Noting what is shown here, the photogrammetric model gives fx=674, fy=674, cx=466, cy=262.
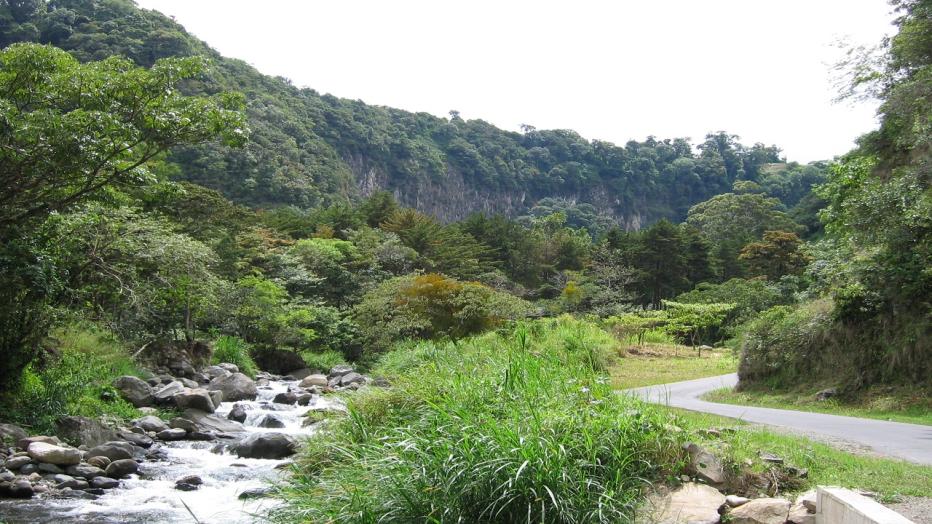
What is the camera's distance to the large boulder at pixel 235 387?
19.2 metres

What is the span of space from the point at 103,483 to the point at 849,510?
1010 centimetres

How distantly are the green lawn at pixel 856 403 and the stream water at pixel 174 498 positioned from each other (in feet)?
30.5

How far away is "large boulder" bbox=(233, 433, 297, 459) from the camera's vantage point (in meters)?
12.6

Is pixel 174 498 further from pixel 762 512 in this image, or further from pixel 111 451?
pixel 762 512

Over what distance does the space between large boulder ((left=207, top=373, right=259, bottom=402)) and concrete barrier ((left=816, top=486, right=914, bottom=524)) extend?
17016 millimetres

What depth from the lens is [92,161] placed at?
32.4ft

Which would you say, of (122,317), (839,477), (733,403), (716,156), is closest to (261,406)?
(122,317)

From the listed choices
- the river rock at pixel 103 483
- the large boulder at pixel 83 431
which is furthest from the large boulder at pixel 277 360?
the river rock at pixel 103 483

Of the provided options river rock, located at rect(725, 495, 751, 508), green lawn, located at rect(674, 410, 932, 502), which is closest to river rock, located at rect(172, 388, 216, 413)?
green lawn, located at rect(674, 410, 932, 502)

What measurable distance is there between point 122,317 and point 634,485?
16.7m

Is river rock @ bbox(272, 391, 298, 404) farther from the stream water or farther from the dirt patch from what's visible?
the dirt patch

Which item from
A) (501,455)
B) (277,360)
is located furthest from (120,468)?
(277,360)

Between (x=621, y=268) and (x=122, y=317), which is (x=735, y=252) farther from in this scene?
(x=122, y=317)

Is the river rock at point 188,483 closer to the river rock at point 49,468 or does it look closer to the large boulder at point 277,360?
the river rock at point 49,468
